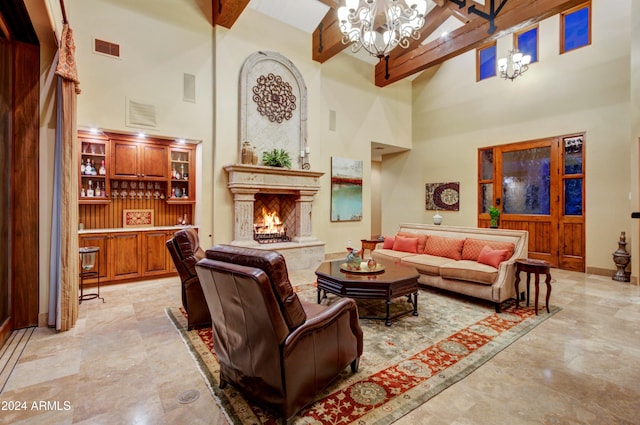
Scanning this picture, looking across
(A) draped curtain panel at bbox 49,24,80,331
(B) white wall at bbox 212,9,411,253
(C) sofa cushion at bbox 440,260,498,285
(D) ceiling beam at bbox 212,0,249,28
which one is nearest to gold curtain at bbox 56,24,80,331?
(A) draped curtain panel at bbox 49,24,80,331

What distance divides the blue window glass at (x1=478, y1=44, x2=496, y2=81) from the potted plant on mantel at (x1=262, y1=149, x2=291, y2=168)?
5.50m

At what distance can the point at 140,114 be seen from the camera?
5.07 metres

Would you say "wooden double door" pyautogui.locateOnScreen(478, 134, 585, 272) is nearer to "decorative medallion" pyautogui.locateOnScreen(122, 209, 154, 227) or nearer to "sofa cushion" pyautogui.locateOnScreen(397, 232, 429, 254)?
"sofa cushion" pyautogui.locateOnScreen(397, 232, 429, 254)

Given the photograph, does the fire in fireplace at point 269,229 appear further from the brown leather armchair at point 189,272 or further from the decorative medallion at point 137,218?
the brown leather armchair at point 189,272

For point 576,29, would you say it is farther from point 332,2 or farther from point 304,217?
point 304,217

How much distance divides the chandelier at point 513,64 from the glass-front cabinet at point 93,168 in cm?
766

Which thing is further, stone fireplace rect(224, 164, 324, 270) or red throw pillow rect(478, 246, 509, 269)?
stone fireplace rect(224, 164, 324, 270)

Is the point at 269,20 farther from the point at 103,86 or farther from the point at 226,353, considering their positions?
the point at 226,353

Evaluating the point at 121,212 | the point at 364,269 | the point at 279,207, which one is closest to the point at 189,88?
the point at 121,212

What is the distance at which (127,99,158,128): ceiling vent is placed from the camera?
16.3ft

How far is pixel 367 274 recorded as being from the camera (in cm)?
370

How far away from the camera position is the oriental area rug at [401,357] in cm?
199

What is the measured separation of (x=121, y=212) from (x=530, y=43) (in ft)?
30.3

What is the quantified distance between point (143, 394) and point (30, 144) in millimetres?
2982
